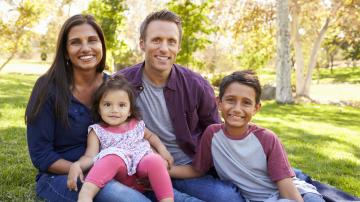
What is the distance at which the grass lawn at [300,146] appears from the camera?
13.3 feet

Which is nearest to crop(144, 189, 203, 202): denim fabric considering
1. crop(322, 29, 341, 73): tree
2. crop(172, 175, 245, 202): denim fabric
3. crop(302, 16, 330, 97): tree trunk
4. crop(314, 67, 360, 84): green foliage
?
crop(172, 175, 245, 202): denim fabric

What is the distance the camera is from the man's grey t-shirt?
347 cm

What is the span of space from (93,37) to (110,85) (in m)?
0.42

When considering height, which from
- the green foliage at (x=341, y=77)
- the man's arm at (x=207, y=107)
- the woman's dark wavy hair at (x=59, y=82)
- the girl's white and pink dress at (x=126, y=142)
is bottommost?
the green foliage at (x=341, y=77)

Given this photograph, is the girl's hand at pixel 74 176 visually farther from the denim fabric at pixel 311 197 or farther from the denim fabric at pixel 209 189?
the denim fabric at pixel 311 197

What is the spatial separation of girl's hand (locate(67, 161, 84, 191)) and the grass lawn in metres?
0.70

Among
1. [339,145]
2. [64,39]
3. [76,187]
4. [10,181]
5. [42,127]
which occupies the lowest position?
[339,145]

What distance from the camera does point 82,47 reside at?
10.5 feet

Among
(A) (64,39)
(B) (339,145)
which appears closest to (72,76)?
(A) (64,39)

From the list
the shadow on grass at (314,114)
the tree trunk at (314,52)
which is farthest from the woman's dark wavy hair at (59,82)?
the tree trunk at (314,52)

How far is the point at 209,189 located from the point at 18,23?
9.49 m

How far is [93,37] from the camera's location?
10.8 feet

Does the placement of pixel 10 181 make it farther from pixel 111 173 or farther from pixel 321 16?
pixel 321 16

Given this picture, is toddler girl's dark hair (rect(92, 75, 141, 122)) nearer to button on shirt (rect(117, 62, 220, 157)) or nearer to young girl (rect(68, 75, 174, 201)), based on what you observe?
young girl (rect(68, 75, 174, 201))
